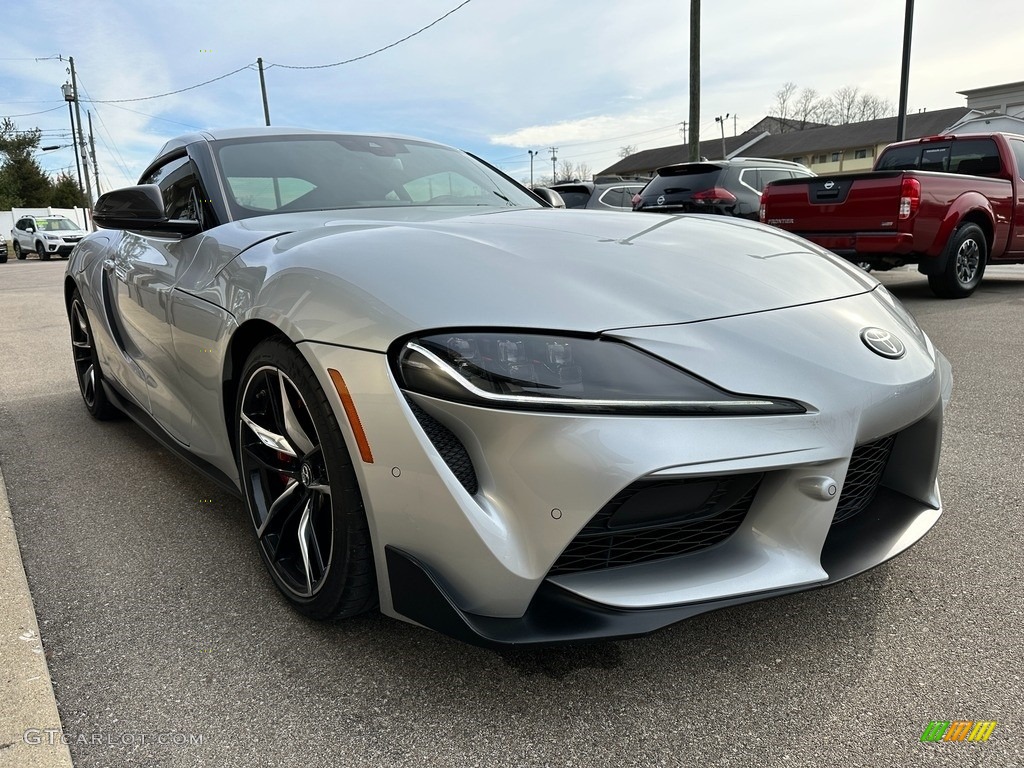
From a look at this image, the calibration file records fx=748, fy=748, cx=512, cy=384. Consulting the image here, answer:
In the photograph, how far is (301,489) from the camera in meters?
1.94

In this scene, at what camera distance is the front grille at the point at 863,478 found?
1764mm

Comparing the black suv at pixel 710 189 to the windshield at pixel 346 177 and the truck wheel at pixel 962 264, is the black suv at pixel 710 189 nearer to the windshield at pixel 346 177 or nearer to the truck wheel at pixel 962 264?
the truck wheel at pixel 962 264

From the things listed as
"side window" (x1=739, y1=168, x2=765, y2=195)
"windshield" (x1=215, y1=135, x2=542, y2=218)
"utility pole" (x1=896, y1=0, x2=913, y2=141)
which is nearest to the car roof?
"windshield" (x1=215, y1=135, x2=542, y2=218)

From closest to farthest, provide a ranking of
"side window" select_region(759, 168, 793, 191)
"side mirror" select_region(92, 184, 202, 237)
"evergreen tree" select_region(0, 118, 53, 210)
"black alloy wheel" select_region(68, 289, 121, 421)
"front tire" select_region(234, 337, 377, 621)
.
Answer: "front tire" select_region(234, 337, 377, 621) → "side mirror" select_region(92, 184, 202, 237) → "black alloy wheel" select_region(68, 289, 121, 421) → "side window" select_region(759, 168, 793, 191) → "evergreen tree" select_region(0, 118, 53, 210)

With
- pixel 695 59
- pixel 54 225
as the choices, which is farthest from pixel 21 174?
pixel 695 59

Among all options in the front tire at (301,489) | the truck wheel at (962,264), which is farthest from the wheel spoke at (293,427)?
the truck wheel at (962,264)

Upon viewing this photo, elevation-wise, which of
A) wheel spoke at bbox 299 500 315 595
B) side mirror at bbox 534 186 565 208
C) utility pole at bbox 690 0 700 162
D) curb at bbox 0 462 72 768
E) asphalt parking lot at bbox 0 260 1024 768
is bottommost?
asphalt parking lot at bbox 0 260 1024 768

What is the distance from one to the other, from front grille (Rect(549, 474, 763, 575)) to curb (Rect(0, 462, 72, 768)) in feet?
3.62

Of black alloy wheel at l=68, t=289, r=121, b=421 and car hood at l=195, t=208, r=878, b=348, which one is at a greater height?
car hood at l=195, t=208, r=878, b=348

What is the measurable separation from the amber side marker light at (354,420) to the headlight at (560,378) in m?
0.15

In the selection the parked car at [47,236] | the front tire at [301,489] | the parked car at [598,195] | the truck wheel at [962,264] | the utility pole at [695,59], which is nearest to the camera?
the front tire at [301,489]

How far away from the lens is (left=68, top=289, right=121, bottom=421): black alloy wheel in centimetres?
385

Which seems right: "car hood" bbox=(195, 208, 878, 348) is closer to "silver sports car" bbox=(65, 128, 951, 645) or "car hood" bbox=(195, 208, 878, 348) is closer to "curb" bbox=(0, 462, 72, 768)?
"silver sports car" bbox=(65, 128, 951, 645)

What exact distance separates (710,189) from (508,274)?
8042mm
